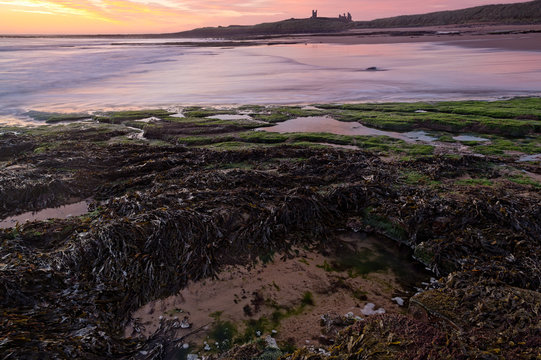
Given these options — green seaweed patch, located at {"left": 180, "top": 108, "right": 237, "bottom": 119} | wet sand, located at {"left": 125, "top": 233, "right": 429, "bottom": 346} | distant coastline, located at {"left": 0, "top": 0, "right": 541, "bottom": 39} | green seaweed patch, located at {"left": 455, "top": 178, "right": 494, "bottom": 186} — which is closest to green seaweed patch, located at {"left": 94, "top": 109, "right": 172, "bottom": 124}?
green seaweed patch, located at {"left": 180, "top": 108, "right": 237, "bottom": 119}

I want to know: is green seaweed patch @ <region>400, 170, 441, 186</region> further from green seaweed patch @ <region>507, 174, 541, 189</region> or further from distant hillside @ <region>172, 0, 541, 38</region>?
distant hillside @ <region>172, 0, 541, 38</region>

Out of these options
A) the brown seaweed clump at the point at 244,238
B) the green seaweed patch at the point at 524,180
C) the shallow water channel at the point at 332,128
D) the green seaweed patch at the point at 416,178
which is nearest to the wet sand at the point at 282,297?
the brown seaweed clump at the point at 244,238

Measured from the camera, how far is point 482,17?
108 m

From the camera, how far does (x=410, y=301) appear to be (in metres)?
3.83

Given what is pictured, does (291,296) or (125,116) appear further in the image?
(125,116)

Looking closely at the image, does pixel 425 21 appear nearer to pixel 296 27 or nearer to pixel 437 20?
pixel 437 20

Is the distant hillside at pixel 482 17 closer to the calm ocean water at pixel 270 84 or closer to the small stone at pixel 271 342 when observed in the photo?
the calm ocean water at pixel 270 84

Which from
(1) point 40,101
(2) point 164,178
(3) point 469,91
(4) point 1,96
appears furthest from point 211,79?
(2) point 164,178

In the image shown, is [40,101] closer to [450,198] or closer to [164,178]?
[164,178]

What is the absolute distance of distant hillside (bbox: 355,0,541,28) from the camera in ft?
304

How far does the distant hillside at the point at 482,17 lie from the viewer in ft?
304

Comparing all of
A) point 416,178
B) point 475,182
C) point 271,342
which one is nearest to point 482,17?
point 475,182

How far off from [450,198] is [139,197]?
18.0 ft

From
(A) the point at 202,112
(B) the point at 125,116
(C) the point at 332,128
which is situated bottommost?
(C) the point at 332,128
